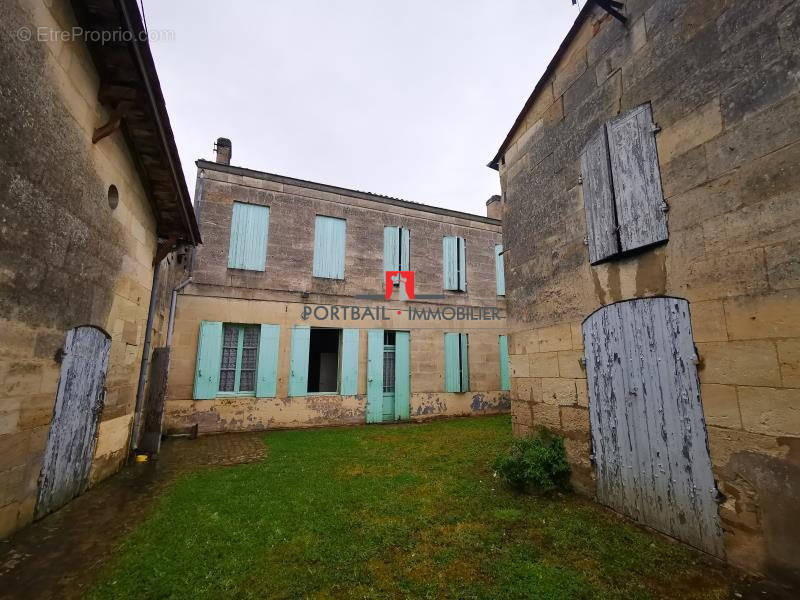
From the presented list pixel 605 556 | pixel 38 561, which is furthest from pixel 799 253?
pixel 38 561

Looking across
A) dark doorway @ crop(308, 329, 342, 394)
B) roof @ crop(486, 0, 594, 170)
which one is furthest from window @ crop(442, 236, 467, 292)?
roof @ crop(486, 0, 594, 170)

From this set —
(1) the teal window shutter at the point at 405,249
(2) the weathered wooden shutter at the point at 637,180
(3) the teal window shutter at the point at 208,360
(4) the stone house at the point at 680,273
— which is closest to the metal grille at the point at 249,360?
(3) the teal window shutter at the point at 208,360

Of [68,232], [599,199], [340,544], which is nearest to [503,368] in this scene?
[599,199]

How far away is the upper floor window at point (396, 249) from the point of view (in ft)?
34.0

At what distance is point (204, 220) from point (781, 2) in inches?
378

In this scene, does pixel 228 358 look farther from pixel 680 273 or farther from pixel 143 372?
pixel 680 273

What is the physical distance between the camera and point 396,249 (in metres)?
10.5

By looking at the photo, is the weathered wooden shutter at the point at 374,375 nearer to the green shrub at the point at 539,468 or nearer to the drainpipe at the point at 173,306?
the drainpipe at the point at 173,306

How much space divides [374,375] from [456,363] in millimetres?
2546

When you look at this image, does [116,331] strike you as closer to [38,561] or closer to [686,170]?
[38,561]

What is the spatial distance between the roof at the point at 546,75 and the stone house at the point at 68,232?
4.83 metres

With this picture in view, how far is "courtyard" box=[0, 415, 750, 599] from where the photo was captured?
8.29 feet

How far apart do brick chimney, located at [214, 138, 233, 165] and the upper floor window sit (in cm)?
463

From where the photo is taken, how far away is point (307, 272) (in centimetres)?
938
